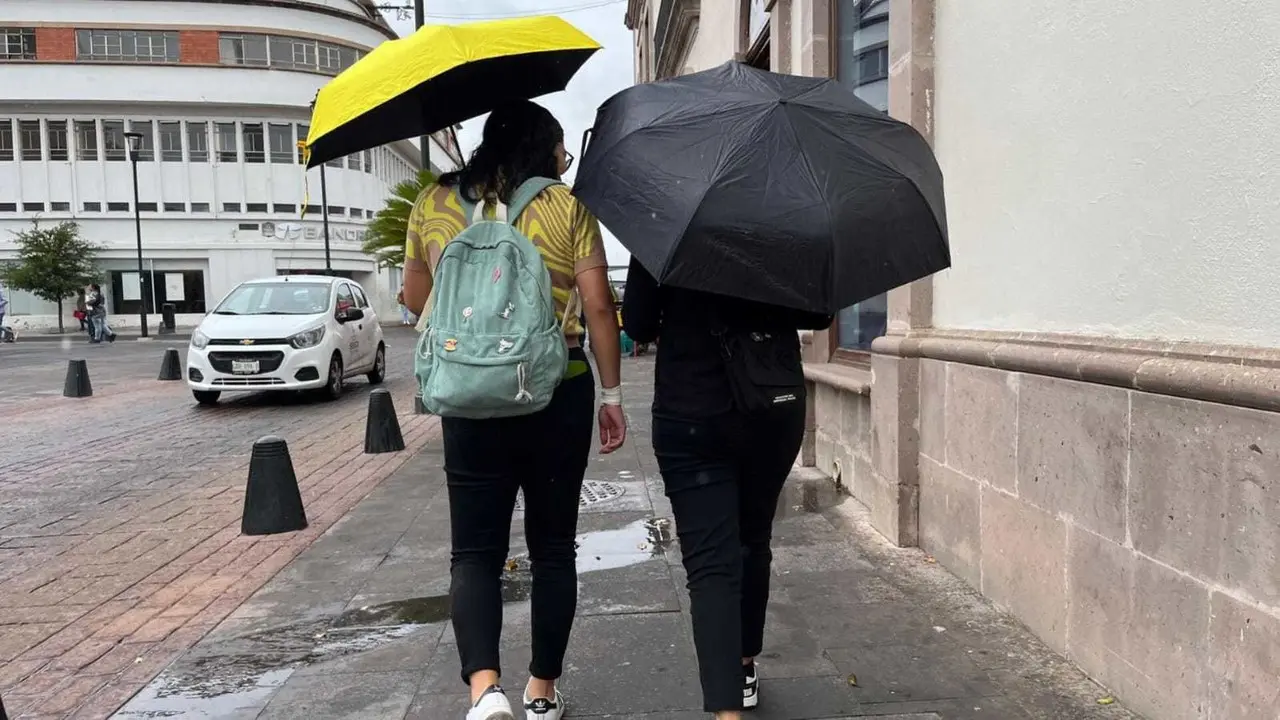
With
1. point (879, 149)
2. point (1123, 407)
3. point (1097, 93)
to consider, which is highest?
point (1097, 93)

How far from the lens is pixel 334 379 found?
12.5 metres

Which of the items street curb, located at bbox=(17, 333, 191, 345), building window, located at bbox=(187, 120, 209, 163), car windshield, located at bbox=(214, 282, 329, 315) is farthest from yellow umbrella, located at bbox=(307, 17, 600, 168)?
building window, located at bbox=(187, 120, 209, 163)

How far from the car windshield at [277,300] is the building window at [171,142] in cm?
3594

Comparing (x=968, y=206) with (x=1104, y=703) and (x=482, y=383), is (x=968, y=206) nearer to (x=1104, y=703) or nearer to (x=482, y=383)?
(x=1104, y=703)

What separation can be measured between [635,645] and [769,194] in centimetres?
211

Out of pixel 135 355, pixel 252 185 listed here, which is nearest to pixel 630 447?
pixel 135 355

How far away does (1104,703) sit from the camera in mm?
Answer: 2908

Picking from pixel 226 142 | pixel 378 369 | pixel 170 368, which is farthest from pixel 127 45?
pixel 378 369

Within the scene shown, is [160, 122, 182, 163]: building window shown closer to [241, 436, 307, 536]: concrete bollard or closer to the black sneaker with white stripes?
[241, 436, 307, 536]: concrete bollard

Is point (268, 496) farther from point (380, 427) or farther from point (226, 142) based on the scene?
point (226, 142)

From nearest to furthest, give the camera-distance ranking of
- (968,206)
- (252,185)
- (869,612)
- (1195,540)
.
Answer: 1. (1195,540)
2. (869,612)
3. (968,206)
4. (252,185)

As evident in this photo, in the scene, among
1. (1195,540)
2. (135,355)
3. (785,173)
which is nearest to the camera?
(785,173)

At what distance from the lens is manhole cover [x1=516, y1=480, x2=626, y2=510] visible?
6.10 meters

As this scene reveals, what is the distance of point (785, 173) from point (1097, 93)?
1.57 meters
